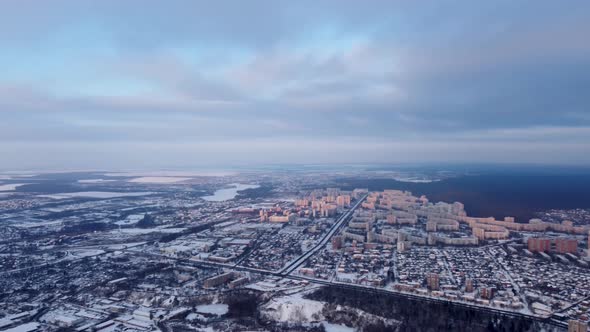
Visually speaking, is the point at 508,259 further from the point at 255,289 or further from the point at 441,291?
the point at 255,289

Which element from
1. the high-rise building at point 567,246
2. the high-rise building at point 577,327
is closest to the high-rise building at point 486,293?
the high-rise building at point 577,327

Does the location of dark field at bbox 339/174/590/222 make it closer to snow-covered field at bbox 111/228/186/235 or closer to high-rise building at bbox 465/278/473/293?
high-rise building at bbox 465/278/473/293

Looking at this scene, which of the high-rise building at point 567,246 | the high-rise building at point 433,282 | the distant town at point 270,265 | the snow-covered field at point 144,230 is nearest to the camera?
the distant town at point 270,265

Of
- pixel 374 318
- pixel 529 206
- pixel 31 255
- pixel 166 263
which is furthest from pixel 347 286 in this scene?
pixel 529 206

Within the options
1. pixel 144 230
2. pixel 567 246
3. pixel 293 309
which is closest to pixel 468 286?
pixel 293 309

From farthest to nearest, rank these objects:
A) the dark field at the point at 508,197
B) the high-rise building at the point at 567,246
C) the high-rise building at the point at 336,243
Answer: the dark field at the point at 508,197, the high-rise building at the point at 336,243, the high-rise building at the point at 567,246

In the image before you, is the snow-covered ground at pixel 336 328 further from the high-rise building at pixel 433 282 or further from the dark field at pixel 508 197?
the dark field at pixel 508 197

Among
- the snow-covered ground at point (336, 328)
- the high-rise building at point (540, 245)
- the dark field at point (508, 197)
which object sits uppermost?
the dark field at point (508, 197)

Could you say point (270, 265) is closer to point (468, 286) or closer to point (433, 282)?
point (433, 282)

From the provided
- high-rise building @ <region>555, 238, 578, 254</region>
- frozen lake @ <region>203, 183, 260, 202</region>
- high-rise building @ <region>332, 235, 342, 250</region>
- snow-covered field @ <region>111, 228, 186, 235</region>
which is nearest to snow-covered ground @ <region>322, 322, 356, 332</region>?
high-rise building @ <region>332, 235, 342, 250</region>
